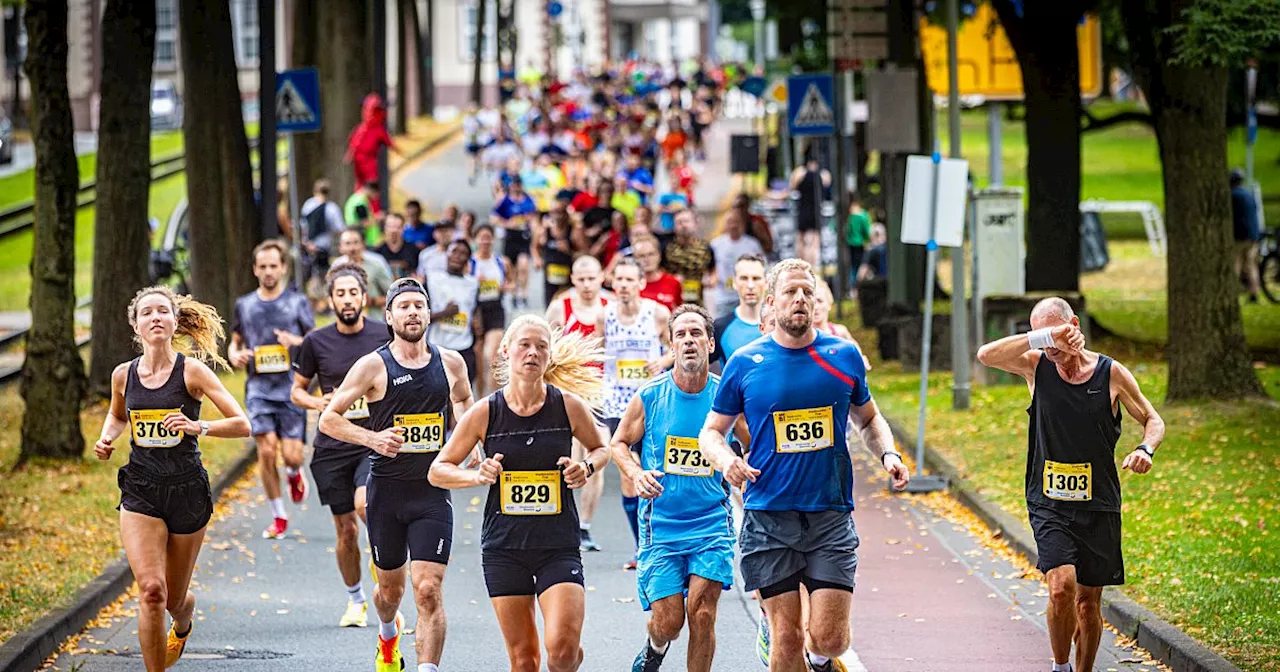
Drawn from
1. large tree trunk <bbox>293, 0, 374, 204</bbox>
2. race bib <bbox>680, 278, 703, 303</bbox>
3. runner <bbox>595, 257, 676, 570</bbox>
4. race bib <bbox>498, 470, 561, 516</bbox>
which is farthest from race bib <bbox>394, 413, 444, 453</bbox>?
large tree trunk <bbox>293, 0, 374, 204</bbox>

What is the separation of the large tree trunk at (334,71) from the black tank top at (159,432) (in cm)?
2251

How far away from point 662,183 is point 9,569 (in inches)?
1491

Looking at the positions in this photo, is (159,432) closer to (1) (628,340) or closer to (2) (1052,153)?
(1) (628,340)

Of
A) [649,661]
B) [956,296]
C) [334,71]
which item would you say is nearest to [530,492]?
[649,661]

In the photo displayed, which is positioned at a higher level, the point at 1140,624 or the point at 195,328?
the point at 195,328

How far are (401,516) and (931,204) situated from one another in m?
8.31

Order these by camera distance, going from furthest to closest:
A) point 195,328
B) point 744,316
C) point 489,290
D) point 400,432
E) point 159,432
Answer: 1. point 489,290
2. point 744,316
3. point 195,328
4. point 159,432
5. point 400,432

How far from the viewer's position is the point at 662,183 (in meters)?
50.1

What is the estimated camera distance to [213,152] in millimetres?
23516

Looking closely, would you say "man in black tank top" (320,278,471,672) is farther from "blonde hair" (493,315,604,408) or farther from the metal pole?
the metal pole

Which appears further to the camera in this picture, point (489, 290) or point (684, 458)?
point (489, 290)

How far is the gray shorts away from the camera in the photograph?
322 inches

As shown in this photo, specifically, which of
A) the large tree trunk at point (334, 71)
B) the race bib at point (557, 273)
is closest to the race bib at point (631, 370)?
the race bib at point (557, 273)

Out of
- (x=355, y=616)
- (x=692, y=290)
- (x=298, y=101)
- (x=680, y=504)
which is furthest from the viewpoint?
(x=298, y=101)
